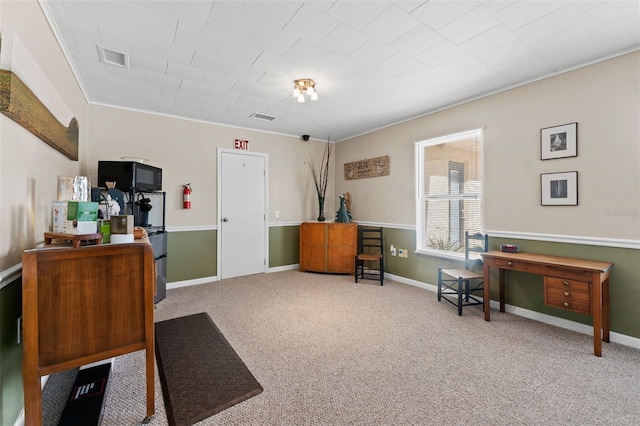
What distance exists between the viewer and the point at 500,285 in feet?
10.4

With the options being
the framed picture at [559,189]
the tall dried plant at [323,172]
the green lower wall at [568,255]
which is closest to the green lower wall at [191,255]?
the tall dried plant at [323,172]

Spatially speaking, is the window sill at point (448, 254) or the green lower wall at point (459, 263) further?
the window sill at point (448, 254)

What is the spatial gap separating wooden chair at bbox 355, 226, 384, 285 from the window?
2.49ft

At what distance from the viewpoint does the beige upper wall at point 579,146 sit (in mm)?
2398

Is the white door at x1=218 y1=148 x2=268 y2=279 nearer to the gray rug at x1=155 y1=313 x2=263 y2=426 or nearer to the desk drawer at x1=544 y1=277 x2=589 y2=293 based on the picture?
the gray rug at x1=155 y1=313 x2=263 y2=426

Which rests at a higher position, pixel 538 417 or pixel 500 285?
pixel 500 285

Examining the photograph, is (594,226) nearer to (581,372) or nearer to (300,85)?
(581,372)

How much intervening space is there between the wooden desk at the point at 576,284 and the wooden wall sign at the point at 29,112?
3.76 metres

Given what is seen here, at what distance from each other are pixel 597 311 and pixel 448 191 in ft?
6.58

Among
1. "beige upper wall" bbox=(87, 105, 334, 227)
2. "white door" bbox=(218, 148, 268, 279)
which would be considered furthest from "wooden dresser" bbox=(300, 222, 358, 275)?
"white door" bbox=(218, 148, 268, 279)

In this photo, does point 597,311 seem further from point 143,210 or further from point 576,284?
point 143,210

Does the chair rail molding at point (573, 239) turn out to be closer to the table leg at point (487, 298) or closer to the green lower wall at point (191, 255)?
the table leg at point (487, 298)

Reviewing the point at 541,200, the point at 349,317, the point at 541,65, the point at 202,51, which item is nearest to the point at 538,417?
the point at 349,317

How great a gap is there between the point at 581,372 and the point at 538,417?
0.78 metres
